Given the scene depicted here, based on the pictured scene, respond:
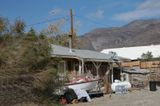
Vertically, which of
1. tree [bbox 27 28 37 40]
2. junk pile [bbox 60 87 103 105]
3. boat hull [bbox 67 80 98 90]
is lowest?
junk pile [bbox 60 87 103 105]

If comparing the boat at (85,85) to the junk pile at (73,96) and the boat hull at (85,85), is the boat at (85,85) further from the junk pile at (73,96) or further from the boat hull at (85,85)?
the junk pile at (73,96)

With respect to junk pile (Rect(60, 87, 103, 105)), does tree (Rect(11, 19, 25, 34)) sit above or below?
above

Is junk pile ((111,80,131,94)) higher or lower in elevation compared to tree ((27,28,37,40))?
lower

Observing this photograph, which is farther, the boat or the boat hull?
the boat hull

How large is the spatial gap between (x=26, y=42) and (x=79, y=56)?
12345mm

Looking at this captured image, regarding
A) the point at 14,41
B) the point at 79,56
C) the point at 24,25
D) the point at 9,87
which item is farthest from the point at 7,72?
the point at 79,56

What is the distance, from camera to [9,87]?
58.0ft

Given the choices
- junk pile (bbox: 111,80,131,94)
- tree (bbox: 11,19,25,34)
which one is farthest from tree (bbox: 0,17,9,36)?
junk pile (bbox: 111,80,131,94)

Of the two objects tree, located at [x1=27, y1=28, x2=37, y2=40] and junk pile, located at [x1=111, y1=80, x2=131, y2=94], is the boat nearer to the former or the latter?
junk pile, located at [x1=111, y1=80, x2=131, y2=94]

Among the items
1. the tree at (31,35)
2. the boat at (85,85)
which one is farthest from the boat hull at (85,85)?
the tree at (31,35)

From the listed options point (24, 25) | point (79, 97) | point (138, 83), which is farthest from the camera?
point (138, 83)

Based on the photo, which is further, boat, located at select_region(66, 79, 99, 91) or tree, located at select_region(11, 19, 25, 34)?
boat, located at select_region(66, 79, 99, 91)

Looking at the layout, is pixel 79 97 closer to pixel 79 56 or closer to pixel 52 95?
pixel 52 95

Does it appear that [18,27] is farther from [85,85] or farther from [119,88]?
[119,88]
